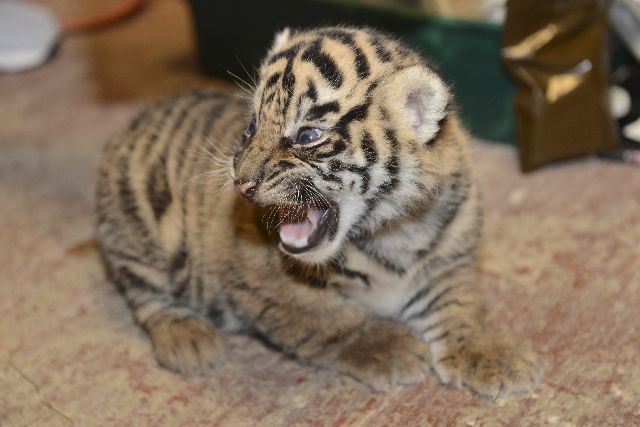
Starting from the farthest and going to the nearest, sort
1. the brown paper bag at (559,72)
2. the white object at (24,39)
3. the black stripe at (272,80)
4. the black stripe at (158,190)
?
1. the white object at (24,39)
2. the brown paper bag at (559,72)
3. the black stripe at (158,190)
4. the black stripe at (272,80)

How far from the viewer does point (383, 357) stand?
102 inches

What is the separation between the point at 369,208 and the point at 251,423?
0.74 m

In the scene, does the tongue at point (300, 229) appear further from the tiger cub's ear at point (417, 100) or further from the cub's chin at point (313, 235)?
the tiger cub's ear at point (417, 100)

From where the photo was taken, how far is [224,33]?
4691mm

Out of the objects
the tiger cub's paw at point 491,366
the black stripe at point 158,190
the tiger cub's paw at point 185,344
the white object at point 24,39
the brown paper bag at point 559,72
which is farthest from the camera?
the white object at point 24,39

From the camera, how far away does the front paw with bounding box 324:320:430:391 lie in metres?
2.57

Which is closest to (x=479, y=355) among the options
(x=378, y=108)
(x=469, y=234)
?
(x=469, y=234)

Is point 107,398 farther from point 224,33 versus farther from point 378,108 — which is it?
point 224,33

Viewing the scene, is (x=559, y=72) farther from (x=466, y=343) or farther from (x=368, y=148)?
(x=368, y=148)

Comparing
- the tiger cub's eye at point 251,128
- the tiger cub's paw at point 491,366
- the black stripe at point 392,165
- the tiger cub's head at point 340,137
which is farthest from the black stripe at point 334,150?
the tiger cub's paw at point 491,366

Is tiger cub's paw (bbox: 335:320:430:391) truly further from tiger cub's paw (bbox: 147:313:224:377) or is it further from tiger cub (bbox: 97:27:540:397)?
tiger cub's paw (bbox: 147:313:224:377)

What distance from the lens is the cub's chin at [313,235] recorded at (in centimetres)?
237

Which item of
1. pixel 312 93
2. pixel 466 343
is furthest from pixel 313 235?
pixel 466 343

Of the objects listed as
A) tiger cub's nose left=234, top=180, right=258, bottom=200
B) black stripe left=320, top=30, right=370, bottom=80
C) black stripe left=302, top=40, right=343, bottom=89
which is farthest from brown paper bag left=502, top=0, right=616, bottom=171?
tiger cub's nose left=234, top=180, right=258, bottom=200
